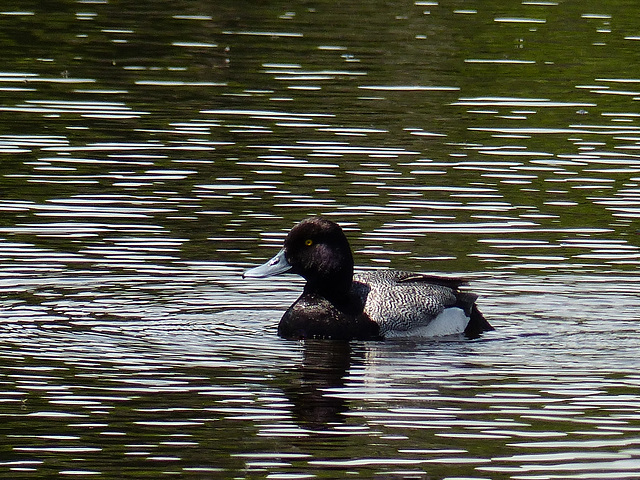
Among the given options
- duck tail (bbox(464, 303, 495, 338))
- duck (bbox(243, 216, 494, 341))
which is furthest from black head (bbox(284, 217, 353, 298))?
duck tail (bbox(464, 303, 495, 338))

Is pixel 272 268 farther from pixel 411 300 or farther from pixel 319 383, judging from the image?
pixel 319 383

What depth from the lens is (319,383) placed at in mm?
11344

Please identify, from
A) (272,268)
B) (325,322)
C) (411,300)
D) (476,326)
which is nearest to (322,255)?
(272,268)

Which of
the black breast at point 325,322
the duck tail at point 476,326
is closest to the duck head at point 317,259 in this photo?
the black breast at point 325,322

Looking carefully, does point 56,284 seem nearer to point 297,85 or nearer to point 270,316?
point 270,316

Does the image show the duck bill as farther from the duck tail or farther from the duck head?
the duck tail

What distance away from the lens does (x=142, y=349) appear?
12.1 m

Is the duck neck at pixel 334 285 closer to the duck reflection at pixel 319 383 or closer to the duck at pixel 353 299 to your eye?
the duck at pixel 353 299

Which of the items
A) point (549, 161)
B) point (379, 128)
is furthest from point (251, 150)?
point (549, 161)

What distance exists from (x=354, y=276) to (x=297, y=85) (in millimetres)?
10325

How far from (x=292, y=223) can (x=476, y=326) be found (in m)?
3.53

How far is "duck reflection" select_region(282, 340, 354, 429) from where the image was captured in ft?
34.2

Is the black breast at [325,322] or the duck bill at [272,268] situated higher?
the duck bill at [272,268]

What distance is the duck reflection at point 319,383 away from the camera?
10430 mm
